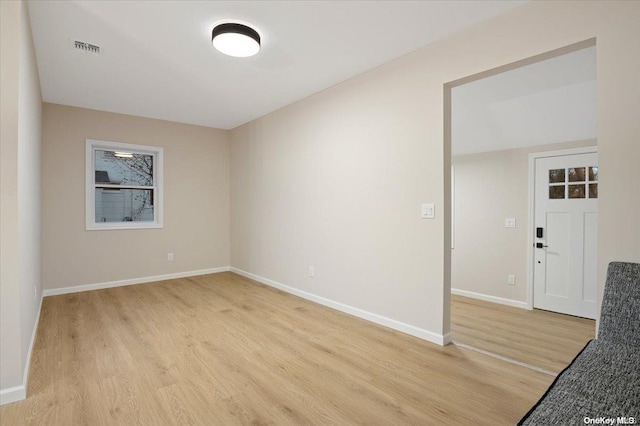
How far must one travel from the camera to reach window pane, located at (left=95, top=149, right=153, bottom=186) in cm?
503

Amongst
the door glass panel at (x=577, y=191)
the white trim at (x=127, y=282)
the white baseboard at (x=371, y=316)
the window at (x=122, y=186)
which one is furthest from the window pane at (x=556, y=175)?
the window at (x=122, y=186)

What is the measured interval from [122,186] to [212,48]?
10.9 ft

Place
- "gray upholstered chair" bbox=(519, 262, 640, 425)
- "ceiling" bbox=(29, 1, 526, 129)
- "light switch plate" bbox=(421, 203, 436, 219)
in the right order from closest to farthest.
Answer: "gray upholstered chair" bbox=(519, 262, 640, 425)
"ceiling" bbox=(29, 1, 526, 129)
"light switch plate" bbox=(421, 203, 436, 219)

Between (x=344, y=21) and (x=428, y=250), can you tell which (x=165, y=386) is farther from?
(x=344, y=21)

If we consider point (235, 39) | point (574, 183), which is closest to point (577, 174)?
point (574, 183)

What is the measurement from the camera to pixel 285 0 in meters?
2.31

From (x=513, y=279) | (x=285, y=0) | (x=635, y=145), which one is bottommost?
(x=513, y=279)

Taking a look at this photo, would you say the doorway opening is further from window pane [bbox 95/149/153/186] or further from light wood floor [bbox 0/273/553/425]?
window pane [bbox 95/149/153/186]

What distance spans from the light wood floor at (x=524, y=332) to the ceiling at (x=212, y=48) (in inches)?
108

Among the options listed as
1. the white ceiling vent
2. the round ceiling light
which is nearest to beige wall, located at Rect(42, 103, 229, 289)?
the white ceiling vent

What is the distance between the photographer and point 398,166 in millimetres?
3168

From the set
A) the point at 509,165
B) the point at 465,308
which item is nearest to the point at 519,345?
the point at 465,308

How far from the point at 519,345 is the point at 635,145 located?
6.26ft

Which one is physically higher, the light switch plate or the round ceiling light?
the round ceiling light
